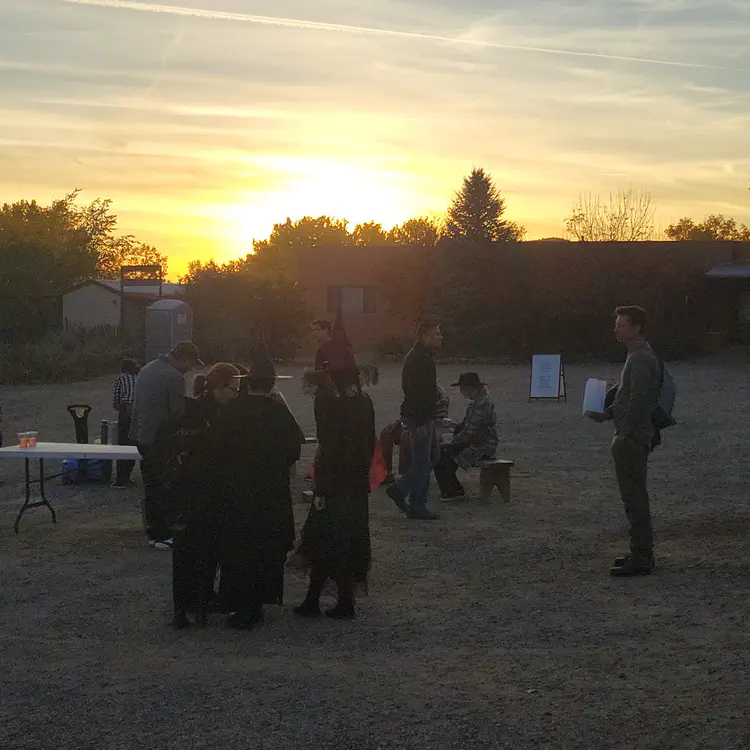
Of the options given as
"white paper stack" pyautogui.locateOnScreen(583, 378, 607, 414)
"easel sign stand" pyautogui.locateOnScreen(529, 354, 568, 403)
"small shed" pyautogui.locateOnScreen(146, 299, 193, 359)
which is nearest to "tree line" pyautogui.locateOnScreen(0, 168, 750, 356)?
"small shed" pyautogui.locateOnScreen(146, 299, 193, 359)

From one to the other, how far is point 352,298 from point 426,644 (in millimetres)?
49207

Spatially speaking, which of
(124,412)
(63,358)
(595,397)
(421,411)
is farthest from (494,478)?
(63,358)

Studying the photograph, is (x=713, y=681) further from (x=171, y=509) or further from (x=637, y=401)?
(x=171, y=509)

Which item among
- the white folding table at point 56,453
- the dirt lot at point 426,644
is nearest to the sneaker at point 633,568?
the dirt lot at point 426,644

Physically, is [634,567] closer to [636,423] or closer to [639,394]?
[636,423]

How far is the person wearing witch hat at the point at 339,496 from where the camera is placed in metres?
7.39

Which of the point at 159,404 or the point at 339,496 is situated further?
the point at 159,404

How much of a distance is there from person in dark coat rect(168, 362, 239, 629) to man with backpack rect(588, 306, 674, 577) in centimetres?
297

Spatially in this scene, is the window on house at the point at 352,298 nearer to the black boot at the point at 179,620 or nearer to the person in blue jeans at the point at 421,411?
the person in blue jeans at the point at 421,411

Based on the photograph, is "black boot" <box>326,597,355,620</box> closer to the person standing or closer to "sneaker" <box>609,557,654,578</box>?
"sneaker" <box>609,557,654,578</box>

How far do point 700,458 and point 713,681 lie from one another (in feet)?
32.2

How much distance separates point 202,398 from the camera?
7.62 metres

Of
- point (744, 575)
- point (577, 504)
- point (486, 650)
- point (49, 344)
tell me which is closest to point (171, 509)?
point (486, 650)

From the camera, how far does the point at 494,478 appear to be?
1194 cm
